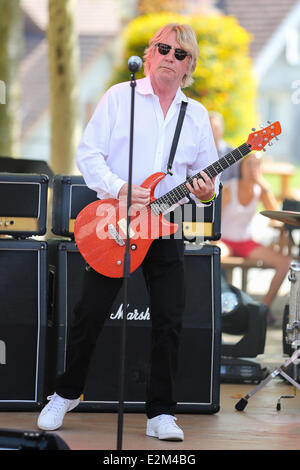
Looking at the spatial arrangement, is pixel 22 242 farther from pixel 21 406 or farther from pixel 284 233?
pixel 284 233

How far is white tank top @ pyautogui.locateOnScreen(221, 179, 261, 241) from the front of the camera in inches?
A: 292

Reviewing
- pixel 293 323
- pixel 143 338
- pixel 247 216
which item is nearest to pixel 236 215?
pixel 247 216

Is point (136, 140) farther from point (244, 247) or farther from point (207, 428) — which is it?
point (244, 247)

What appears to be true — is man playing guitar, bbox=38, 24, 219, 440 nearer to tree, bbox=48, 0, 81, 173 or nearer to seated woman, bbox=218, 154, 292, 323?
seated woman, bbox=218, 154, 292, 323

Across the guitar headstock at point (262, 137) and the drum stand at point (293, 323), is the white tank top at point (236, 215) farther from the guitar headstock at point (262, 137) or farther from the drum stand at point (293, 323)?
the guitar headstock at point (262, 137)

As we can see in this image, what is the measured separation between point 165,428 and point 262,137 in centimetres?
133

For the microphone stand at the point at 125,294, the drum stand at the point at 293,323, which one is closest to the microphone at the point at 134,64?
the microphone stand at the point at 125,294

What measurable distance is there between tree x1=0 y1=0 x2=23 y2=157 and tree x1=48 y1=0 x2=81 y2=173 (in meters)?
0.82

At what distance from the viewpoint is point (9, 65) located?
386 inches

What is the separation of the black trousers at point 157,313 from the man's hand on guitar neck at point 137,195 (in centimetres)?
22

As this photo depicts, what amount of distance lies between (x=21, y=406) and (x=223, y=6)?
22519 millimetres

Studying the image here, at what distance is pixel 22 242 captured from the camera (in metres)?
4.50

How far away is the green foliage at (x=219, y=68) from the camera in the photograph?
13.4m
